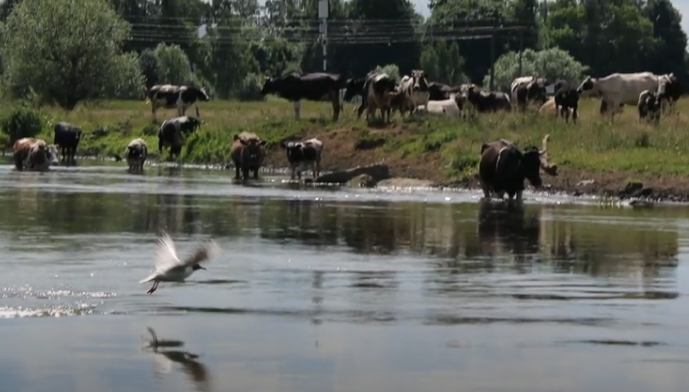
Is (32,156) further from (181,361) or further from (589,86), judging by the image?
(181,361)

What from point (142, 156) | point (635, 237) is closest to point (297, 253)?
point (635, 237)

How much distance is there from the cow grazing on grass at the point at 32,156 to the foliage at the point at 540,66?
63139 millimetres

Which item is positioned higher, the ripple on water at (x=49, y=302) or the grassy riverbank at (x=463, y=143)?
the grassy riverbank at (x=463, y=143)

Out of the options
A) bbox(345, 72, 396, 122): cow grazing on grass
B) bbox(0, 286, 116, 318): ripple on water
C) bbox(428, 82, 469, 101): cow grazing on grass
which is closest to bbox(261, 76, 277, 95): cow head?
bbox(428, 82, 469, 101): cow grazing on grass

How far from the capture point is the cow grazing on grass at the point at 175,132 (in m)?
52.8

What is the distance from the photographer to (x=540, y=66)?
114m

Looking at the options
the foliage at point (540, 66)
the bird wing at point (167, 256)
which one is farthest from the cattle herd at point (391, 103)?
the foliage at point (540, 66)

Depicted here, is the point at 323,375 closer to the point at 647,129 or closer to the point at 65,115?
the point at 647,129

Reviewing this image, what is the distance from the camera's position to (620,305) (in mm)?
17141

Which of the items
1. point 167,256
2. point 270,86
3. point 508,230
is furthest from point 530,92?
point 167,256

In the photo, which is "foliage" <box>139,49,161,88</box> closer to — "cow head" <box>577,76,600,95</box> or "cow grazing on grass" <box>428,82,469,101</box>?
"cow grazing on grass" <box>428,82,469,101</box>

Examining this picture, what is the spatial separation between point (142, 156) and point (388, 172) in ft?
29.8

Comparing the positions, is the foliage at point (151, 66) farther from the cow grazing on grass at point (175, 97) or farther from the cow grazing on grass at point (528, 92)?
the cow grazing on grass at point (528, 92)

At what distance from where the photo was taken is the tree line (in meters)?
118
